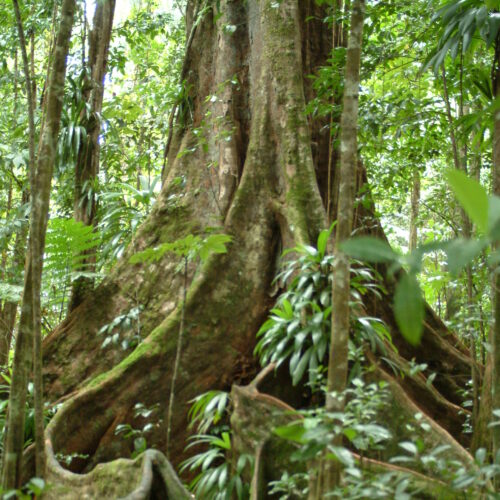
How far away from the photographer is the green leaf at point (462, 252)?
729 mm

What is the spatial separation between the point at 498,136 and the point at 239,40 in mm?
4069

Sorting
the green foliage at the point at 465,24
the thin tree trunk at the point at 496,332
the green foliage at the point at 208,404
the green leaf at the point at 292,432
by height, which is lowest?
the green foliage at the point at 208,404

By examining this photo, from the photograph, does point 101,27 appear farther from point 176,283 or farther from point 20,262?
point 176,283

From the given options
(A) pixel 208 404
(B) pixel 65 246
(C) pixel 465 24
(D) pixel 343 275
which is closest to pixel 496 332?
(D) pixel 343 275

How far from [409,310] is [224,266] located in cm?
406

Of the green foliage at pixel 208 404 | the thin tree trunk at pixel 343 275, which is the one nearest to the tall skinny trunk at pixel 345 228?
the thin tree trunk at pixel 343 275

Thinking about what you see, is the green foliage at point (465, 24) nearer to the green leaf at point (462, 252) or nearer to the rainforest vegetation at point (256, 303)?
the rainforest vegetation at point (256, 303)

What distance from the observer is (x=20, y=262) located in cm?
827

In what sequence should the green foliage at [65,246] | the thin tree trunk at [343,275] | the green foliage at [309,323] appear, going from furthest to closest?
the green foliage at [65,246] → the green foliage at [309,323] → the thin tree trunk at [343,275]

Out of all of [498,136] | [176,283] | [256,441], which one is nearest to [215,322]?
[176,283]

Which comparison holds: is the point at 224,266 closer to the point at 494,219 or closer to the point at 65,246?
the point at 65,246

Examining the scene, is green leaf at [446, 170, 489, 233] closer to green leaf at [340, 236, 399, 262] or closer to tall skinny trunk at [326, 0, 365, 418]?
green leaf at [340, 236, 399, 262]

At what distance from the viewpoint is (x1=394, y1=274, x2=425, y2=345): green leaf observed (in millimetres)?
783

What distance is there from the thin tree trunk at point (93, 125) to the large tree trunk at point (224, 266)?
5.46 ft
